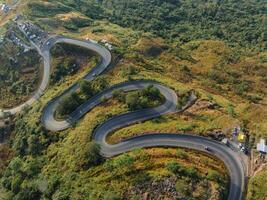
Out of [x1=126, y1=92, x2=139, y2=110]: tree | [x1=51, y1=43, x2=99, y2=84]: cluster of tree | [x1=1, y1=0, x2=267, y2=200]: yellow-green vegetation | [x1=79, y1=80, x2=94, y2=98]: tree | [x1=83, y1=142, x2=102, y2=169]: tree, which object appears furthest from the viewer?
[x1=51, y1=43, x2=99, y2=84]: cluster of tree

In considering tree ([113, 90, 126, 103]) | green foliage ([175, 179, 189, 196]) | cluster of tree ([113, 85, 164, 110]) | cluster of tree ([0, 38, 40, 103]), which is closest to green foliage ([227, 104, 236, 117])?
cluster of tree ([113, 85, 164, 110])

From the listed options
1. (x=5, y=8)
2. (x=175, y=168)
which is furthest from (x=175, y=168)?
(x=5, y=8)

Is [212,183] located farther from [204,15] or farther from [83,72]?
[204,15]

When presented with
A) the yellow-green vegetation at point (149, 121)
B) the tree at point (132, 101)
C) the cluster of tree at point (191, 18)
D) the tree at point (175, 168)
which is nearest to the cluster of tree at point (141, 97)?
the tree at point (132, 101)

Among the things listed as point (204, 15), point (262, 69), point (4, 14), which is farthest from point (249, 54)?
point (4, 14)

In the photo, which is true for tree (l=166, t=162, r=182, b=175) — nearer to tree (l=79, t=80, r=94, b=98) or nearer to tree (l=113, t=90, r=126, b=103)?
tree (l=113, t=90, r=126, b=103)

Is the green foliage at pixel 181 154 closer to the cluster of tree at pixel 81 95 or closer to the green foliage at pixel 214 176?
the green foliage at pixel 214 176
